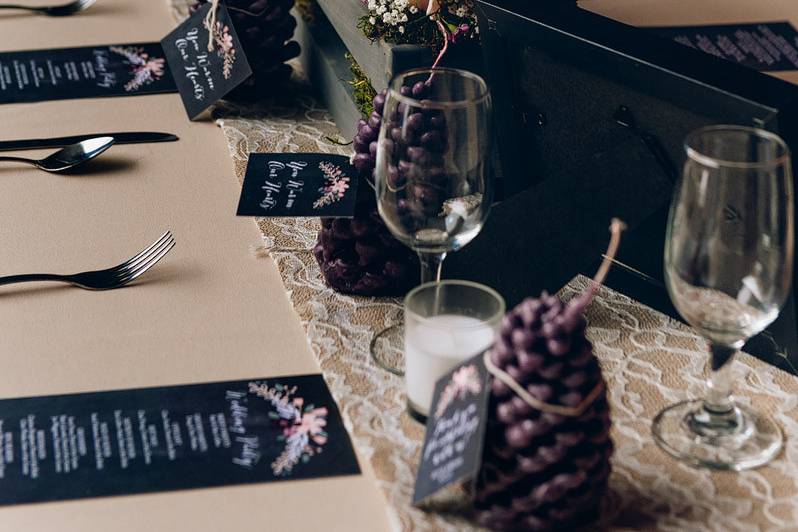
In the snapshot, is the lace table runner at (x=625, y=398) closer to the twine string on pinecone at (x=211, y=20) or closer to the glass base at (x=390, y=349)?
the glass base at (x=390, y=349)

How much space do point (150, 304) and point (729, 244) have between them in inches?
23.5

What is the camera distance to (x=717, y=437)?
0.88 metres

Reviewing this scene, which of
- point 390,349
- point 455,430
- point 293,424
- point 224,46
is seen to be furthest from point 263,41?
point 455,430

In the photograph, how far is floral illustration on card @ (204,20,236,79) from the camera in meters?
1.47

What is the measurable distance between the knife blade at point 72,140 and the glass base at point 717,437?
2.76 ft

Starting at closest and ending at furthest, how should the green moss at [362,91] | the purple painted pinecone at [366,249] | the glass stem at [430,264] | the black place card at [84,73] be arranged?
the glass stem at [430,264], the purple painted pinecone at [366,249], the green moss at [362,91], the black place card at [84,73]

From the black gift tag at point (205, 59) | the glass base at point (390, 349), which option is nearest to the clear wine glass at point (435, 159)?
the glass base at point (390, 349)

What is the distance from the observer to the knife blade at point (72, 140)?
1410 millimetres

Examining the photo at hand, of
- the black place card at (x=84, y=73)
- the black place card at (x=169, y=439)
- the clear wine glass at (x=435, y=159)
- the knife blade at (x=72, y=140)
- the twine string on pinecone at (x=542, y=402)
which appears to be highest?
the clear wine glass at (x=435, y=159)

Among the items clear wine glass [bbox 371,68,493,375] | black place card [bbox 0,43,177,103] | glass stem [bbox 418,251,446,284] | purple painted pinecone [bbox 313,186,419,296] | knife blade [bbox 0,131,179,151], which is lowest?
black place card [bbox 0,43,177,103]

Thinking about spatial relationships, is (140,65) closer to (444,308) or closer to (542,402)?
(444,308)

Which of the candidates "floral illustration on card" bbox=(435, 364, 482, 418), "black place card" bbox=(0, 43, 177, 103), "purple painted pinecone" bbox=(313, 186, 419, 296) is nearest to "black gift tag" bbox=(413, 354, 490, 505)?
"floral illustration on card" bbox=(435, 364, 482, 418)

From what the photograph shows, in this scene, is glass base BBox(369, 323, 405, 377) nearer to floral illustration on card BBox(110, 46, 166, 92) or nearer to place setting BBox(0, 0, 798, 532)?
place setting BBox(0, 0, 798, 532)

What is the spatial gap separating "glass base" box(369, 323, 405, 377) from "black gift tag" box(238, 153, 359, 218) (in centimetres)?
12
